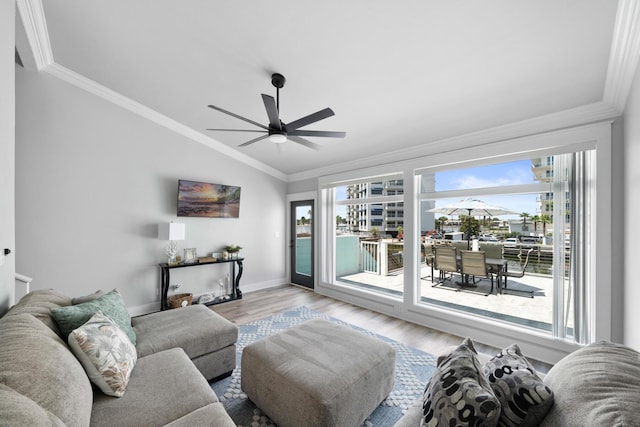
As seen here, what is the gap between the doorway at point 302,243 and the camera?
5.68 metres

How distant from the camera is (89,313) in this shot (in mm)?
1725

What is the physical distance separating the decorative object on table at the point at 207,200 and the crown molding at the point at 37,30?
6.56 feet

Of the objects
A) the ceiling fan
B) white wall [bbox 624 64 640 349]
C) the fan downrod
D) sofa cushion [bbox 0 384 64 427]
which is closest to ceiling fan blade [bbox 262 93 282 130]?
the ceiling fan

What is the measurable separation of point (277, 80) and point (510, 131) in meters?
2.66

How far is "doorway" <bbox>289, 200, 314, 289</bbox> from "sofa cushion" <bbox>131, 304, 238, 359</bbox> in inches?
125

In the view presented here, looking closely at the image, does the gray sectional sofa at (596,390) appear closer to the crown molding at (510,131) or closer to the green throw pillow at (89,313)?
the green throw pillow at (89,313)

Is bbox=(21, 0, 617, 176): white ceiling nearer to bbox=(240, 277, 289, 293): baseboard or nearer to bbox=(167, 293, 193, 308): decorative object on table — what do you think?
bbox=(167, 293, 193, 308): decorative object on table

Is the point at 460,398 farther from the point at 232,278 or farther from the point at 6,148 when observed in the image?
the point at 232,278

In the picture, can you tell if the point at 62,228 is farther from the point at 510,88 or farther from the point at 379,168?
the point at 510,88

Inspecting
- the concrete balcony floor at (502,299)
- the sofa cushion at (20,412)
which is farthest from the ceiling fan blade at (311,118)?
the concrete balcony floor at (502,299)

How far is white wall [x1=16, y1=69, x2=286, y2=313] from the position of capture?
3264mm

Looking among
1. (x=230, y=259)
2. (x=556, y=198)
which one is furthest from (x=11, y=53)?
(x=556, y=198)

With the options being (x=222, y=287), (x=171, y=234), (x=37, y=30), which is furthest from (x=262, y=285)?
(x=37, y=30)

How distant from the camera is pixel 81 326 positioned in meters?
1.54
